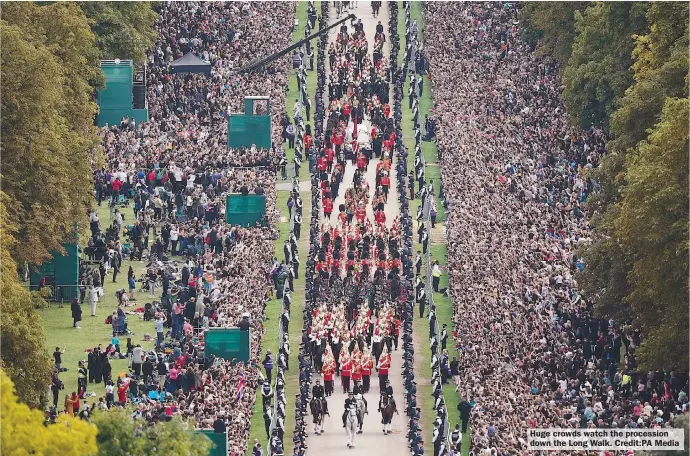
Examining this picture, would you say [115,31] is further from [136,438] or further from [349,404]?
[136,438]

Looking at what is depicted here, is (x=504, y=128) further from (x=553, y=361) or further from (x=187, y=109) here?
(x=553, y=361)

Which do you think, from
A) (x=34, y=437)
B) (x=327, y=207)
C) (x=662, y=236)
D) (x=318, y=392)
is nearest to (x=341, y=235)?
(x=327, y=207)

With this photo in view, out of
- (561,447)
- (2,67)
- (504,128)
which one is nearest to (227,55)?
(504,128)

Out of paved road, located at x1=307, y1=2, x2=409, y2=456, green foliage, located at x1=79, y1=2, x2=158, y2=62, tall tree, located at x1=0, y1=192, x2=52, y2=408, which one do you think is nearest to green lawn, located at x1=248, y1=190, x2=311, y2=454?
paved road, located at x1=307, y1=2, x2=409, y2=456

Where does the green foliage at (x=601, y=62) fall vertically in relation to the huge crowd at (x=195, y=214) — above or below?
above

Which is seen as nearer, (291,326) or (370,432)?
(370,432)

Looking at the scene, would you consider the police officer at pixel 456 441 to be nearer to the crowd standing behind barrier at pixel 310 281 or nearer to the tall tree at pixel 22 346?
the crowd standing behind barrier at pixel 310 281

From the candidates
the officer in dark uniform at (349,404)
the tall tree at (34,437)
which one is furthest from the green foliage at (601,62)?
the tall tree at (34,437)
